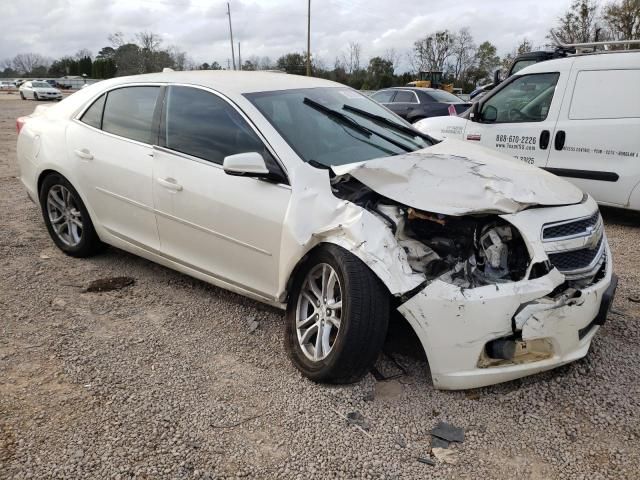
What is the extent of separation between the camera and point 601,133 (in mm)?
5531

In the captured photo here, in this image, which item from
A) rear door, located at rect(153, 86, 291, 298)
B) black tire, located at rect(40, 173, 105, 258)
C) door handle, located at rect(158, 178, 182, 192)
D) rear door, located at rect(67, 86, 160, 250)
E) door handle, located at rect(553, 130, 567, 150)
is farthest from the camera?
door handle, located at rect(553, 130, 567, 150)

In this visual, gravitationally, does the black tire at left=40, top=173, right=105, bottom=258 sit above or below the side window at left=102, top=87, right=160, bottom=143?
below

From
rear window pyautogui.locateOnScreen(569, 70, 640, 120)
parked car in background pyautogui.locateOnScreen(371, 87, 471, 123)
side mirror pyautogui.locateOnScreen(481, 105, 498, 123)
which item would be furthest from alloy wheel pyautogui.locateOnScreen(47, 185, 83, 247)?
parked car in background pyautogui.locateOnScreen(371, 87, 471, 123)

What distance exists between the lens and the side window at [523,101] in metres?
6.00

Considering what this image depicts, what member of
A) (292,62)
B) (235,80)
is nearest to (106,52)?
(292,62)

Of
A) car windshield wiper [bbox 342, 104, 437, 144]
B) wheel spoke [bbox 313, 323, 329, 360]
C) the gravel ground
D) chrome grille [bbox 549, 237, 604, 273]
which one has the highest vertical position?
car windshield wiper [bbox 342, 104, 437, 144]

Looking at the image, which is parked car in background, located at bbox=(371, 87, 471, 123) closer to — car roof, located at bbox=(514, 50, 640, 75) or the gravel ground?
car roof, located at bbox=(514, 50, 640, 75)

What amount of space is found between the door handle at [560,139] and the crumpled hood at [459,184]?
2991 millimetres

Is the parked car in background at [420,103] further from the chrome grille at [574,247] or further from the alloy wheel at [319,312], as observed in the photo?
the alloy wheel at [319,312]

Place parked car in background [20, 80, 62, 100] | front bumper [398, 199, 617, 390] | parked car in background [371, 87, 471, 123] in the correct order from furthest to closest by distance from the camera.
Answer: parked car in background [20, 80, 62, 100]
parked car in background [371, 87, 471, 123]
front bumper [398, 199, 617, 390]

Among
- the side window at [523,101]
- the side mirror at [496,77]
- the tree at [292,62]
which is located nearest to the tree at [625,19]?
the side mirror at [496,77]

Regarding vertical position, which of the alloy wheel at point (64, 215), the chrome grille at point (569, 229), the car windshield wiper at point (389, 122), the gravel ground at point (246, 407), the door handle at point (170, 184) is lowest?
the gravel ground at point (246, 407)

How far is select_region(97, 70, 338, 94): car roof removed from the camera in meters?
3.57

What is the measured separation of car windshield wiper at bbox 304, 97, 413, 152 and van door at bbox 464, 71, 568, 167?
9.88 ft
